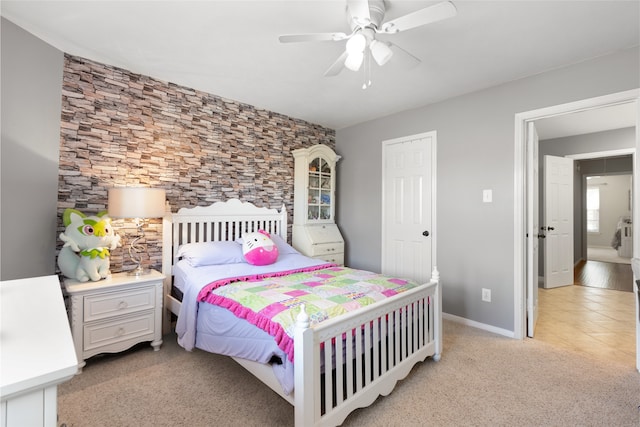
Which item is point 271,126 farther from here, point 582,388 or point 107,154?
point 582,388

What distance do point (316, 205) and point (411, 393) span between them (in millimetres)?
2568

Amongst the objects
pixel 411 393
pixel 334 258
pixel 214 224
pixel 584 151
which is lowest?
pixel 411 393

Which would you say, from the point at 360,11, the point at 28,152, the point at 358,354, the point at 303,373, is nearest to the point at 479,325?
the point at 358,354

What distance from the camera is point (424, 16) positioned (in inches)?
59.8

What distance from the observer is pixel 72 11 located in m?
1.95

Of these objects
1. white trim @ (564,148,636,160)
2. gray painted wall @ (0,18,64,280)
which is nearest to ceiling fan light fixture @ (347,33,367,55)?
gray painted wall @ (0,18,64,280)

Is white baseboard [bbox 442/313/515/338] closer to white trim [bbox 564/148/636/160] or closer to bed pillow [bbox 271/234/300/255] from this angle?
bed pillow [bbox 271/234/300/255]

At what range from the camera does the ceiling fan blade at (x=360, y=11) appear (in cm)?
153

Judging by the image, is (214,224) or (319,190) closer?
(214,224)

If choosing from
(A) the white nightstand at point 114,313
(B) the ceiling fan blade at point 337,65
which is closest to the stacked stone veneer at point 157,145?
(A) the white nightstand at point 114,313

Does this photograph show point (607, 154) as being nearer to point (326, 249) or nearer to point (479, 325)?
point (479, 325)

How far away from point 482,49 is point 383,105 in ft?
4.34

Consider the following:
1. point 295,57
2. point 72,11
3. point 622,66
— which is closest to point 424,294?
→ point 295,57

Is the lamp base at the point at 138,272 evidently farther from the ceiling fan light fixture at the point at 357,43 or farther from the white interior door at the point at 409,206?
the white interior door at the point at 409,206
